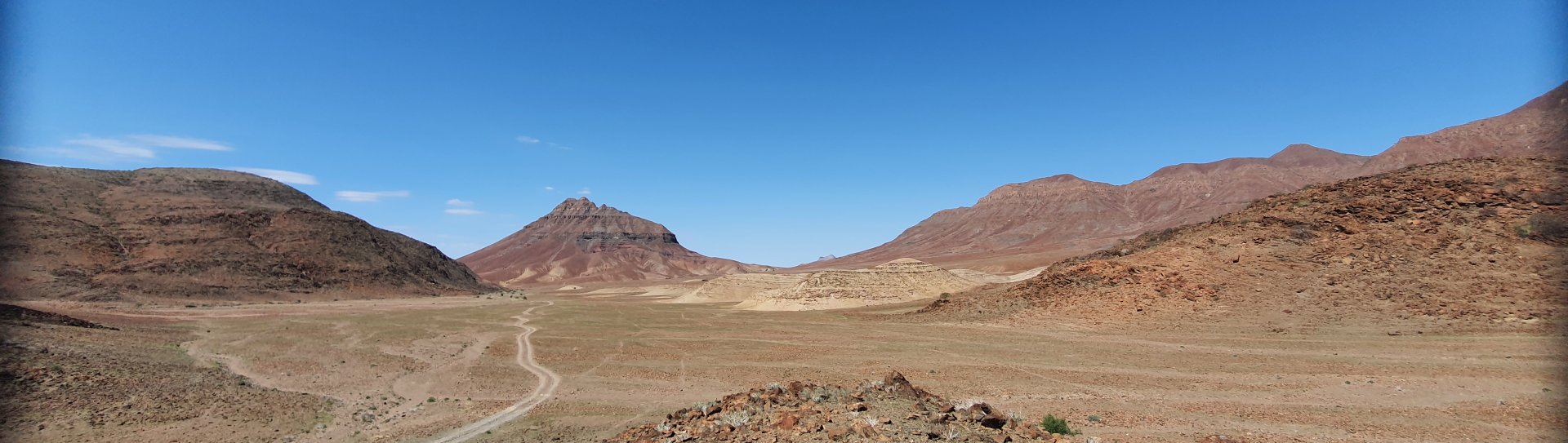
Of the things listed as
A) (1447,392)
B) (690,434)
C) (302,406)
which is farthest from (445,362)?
(1447,392)

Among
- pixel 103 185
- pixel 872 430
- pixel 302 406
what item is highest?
pixel 103 185

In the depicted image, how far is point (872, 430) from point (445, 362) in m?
20.8

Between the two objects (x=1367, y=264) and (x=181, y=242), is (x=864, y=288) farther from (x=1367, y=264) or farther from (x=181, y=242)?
(x=181, y=242)

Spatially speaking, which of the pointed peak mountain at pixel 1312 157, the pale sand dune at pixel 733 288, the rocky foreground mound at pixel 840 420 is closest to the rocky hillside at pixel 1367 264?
the rocky foreground mound at pixel 840 420

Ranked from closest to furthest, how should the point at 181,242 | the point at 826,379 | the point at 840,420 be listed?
the point at 840,420, the point at 826,379, the point at 181,242

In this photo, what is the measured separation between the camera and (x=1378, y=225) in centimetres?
2888

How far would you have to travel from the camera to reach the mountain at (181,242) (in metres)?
52.7

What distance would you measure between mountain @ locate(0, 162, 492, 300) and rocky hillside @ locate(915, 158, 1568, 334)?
68216 mm

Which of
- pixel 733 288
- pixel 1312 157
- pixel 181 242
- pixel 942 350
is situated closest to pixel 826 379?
pixel 942 350

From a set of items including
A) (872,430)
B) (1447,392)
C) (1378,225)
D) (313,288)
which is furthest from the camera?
(313,288)

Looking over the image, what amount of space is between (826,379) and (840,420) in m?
10.2

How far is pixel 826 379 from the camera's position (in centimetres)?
1781

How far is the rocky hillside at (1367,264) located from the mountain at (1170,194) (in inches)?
3130

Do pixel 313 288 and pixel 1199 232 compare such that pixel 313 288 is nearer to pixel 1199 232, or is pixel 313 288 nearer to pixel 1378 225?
pixel 1199 232
